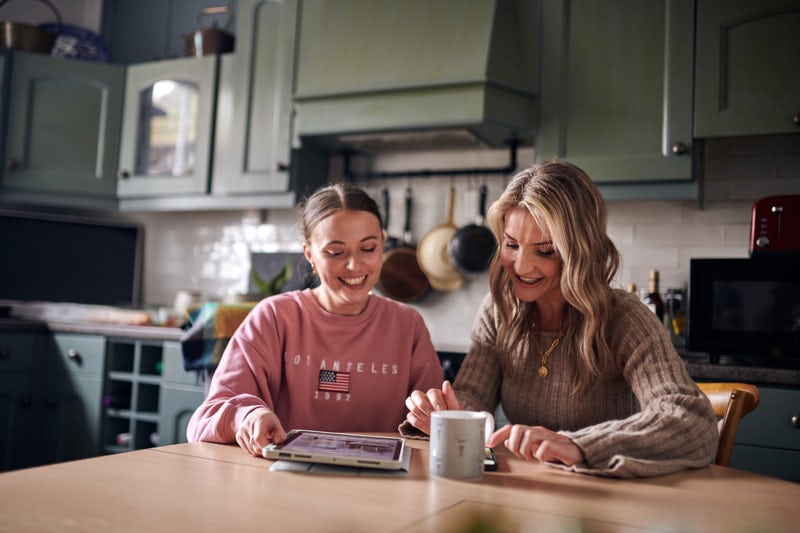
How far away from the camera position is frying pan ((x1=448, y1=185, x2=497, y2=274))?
301cm

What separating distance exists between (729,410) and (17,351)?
2.97 metres

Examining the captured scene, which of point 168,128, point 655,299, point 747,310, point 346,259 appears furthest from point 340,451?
point 168,128

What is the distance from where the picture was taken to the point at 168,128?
3543 millimetres

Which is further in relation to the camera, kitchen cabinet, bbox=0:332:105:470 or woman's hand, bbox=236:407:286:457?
kitchen cabinet, bbox=0:332:105:470

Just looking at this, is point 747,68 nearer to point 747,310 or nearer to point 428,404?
point 747,310

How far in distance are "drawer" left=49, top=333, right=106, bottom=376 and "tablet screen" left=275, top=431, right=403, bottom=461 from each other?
2.35 meters

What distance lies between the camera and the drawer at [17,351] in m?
3.20

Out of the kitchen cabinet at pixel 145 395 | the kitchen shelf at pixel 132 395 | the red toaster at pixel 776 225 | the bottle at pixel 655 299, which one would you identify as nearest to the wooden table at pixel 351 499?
the red toaster at pixel 776 225

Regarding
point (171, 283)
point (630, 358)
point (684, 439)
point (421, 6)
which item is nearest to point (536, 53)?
point (421, 6)

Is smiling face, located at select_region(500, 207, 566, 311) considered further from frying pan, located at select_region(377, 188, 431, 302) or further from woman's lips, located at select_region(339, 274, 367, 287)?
frying pan, located at select_region(377, 188, 431, 302)

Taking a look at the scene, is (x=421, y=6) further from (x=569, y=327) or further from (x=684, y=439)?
(x=684, y=439)

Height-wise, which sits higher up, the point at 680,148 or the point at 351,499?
the point at 680,148

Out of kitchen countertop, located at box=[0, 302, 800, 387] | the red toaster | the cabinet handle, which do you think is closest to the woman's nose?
kitchen countertop, located at box=[0, 302, 800, 387]

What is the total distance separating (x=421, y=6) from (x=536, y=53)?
496mm
